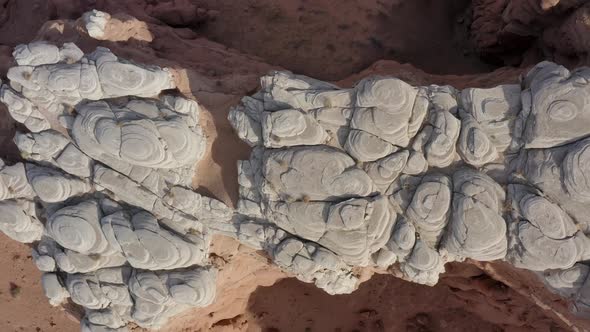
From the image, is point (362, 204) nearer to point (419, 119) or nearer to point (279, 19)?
point (419, 119)

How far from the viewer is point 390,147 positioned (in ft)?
13.6

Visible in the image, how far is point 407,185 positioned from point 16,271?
5.28m

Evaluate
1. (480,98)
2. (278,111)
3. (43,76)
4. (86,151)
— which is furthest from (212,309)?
(480,98)

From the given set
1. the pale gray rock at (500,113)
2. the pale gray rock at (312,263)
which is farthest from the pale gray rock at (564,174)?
the pale gray rock at (312,263)

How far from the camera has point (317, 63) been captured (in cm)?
593

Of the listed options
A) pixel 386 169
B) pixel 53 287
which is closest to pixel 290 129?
pixel 386 169

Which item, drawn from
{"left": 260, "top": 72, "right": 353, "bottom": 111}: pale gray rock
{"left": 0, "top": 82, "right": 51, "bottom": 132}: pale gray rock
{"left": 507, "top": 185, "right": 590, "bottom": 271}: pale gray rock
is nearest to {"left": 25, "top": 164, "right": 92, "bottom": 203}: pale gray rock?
{"left": 0, "top": 82, "right": 51, "bottom": 132}: pale gray rock

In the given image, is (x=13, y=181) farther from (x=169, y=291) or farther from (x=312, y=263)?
(x=312, y=263)

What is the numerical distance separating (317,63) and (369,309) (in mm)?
3482

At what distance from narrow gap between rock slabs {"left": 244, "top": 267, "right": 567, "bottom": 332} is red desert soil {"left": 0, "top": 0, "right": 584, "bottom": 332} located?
0.05ft

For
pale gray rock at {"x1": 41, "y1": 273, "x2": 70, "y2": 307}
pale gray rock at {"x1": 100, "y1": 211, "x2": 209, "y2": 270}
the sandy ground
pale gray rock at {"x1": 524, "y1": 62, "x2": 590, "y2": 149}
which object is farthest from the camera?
the sandy ground

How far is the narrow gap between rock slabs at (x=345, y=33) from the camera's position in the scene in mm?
5957

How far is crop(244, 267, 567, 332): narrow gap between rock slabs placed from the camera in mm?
6438

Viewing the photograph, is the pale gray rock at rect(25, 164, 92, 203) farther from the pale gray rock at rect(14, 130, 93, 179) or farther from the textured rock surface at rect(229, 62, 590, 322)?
the textured rock surface at rect(229, 62, 590, 322)
